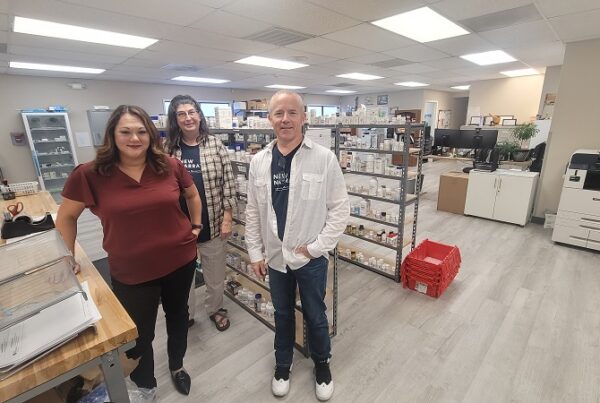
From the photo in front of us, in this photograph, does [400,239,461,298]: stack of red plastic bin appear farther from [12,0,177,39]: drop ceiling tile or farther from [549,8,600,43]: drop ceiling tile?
[12,0,177,39]: drop ceiling tile

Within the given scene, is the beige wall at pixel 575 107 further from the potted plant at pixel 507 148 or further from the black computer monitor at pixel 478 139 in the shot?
the black computer monitor at pixel 478 139

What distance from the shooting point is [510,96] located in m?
7.83

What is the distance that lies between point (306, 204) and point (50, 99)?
7.39 m

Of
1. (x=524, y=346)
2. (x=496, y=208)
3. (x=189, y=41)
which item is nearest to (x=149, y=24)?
(x=189, y=41)

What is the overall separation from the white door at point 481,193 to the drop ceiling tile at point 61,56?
19.0 ft

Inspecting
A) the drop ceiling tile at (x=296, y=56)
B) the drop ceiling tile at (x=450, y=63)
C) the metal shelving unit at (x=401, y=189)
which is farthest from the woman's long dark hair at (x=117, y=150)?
the drop ceiling tile at (x=450, y=63)

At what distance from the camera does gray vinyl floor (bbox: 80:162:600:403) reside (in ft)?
5.76

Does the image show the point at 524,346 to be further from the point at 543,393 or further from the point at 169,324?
the point at 169,324

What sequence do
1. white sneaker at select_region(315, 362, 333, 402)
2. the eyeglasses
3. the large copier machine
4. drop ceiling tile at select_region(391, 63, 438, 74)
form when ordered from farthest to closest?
drop ceiling tile at select_region(391, 63, 438, 74) → the large copier machine → the eyeglasses → white sneaker at select_region(315, 362, 333, 402)

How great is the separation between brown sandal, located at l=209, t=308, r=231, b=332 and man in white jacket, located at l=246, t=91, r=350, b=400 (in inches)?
32.5

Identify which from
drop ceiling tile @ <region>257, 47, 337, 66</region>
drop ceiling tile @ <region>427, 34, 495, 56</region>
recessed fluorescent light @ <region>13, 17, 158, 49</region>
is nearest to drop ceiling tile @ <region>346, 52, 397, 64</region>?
drop ceiling tile @ <region>257, 47, 337, 66</region>

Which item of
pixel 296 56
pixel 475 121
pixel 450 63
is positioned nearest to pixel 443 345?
pixel 296 56

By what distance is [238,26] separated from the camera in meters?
3.24

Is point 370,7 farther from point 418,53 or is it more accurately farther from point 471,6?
point 418,53
